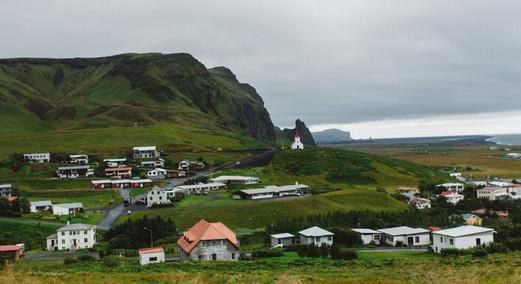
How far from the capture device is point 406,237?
177 ft

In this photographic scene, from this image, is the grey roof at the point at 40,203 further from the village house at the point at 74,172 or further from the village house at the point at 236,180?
the village house at the point at 236,180

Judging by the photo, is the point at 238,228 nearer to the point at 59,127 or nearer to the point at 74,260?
the point at 74,260

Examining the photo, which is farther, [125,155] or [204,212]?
[125,155]

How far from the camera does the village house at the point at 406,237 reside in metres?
53.6

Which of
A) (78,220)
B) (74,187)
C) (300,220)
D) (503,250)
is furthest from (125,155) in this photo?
(503,250)

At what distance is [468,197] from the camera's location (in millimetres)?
86750

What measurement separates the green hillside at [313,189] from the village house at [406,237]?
1534 centimetres

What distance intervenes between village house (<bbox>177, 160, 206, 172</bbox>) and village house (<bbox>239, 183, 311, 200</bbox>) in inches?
1216

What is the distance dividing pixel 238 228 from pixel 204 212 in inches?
197

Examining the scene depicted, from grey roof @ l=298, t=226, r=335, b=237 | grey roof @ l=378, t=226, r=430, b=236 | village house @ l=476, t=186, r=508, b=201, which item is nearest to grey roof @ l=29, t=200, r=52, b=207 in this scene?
grey roof @ l=298, t=226, r=335, b=237

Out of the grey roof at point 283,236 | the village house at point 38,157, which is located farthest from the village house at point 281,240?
the village house at point 38,157

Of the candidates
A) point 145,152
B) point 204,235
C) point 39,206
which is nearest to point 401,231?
point 204,235

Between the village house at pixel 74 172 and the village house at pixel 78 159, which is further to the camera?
the village house at pixel 78 159

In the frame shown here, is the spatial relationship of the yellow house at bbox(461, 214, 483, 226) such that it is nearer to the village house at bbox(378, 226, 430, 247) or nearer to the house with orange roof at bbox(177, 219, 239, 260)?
the village house at bbox(378, 226, 430, 247)
